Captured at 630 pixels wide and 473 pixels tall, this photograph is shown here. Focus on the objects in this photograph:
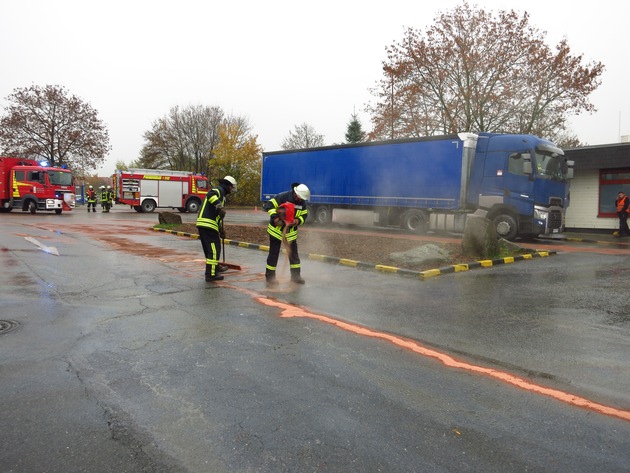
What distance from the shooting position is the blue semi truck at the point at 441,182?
15000 mm

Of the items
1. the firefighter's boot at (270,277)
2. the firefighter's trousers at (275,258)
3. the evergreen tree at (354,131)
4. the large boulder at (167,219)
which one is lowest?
the firefighter's boot at (270,277)

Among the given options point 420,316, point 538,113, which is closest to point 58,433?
point 420,316

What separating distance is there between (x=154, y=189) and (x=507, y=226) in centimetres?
2525

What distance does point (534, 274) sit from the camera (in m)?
9.21

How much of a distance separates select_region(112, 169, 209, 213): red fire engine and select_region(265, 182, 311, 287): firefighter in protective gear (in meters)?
26.3

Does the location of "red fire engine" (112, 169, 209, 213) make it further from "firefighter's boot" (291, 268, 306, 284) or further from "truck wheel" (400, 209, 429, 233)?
"firefighter's boot" (291, 268, 306, 284)

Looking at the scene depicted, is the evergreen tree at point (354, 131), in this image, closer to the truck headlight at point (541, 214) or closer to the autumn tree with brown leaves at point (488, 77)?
the autumn tree with brown leaves at point (488, 77)

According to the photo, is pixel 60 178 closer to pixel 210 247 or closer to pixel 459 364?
pixel 210 247

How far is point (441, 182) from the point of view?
1711 cm

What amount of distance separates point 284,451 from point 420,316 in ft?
11.6

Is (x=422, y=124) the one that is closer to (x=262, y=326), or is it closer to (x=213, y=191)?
(x=213, y=191)

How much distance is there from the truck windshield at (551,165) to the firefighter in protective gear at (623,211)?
12.5 feet

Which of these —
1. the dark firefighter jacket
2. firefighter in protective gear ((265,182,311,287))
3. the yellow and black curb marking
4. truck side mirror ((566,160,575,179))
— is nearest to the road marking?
firefighter in protective gear ((265,182,311,287))

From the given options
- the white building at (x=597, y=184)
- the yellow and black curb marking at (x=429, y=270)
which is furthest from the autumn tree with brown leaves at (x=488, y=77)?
the yellow and black curb marking at (x=429, y=270)
